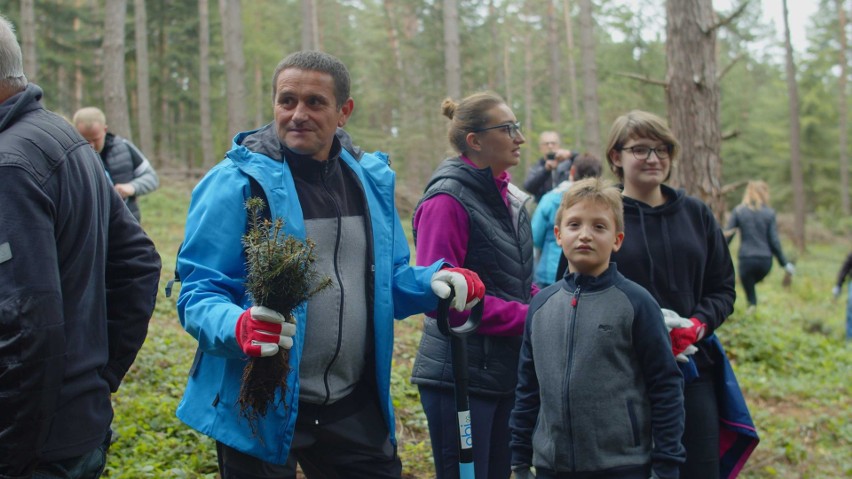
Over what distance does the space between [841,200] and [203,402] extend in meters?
43.3

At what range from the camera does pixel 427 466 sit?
18.0 feet

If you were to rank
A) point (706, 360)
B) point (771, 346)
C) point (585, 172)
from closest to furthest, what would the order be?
→ point (706, 360), point (585, 172), point (771, 346)

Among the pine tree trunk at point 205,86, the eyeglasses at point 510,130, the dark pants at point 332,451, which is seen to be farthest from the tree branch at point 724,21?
the pine tree trunk at point 205,86

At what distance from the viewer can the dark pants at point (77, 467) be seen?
240cm

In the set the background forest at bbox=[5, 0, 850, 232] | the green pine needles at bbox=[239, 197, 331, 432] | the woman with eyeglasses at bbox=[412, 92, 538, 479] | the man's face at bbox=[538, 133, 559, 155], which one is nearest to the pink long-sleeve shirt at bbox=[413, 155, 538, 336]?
the woman with eyeglasses at bbox=[412, 92, 538, 479]

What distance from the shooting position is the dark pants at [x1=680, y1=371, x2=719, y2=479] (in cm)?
367

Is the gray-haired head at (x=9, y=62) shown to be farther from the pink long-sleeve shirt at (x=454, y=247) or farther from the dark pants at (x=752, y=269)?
the dark pants at (x=752, y=269)

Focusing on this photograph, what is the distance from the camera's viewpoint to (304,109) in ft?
9.97

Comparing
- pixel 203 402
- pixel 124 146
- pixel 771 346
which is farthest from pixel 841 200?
pixel 203 402

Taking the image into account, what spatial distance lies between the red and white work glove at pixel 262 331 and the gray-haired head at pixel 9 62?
1.06 m

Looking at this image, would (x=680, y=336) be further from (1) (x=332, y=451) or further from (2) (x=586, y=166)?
(2) (x=586, y=166)

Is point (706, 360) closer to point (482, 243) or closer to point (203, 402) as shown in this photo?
point (482, 243)

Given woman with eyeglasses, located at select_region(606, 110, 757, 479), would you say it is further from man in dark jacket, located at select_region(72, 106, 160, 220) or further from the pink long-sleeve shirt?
man in dark jacket, located at select_region(72, 106, 160, 220)

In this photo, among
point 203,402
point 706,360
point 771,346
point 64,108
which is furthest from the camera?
point 64,108
